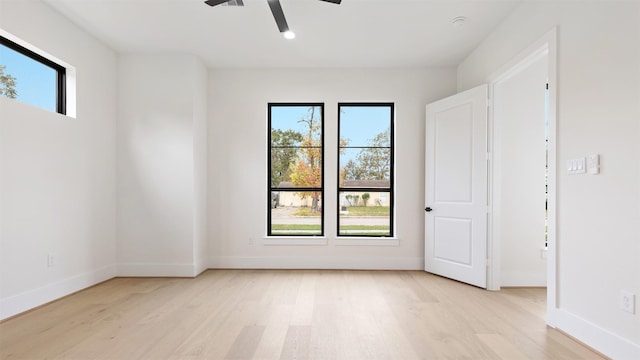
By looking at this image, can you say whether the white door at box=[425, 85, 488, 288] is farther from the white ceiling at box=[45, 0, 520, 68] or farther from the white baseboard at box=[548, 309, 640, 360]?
the white baseboard at box=[548, 309, 640, 360]

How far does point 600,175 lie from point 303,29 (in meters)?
2.86

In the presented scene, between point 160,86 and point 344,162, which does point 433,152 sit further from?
point 160,86

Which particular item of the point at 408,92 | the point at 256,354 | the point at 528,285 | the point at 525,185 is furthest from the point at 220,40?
the point at 528,285

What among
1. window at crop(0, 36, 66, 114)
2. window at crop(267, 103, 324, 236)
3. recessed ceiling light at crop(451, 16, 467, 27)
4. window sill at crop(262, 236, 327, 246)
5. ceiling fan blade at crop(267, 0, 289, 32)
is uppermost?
recessed ceiling light at crop(451, 16, 467, 27)

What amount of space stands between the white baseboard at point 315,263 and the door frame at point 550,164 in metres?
1.04

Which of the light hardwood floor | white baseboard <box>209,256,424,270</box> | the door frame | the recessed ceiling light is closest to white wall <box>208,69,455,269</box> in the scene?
white baseboard <box>209,256,424,270</box>

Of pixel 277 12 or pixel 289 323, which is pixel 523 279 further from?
pixel 277 12

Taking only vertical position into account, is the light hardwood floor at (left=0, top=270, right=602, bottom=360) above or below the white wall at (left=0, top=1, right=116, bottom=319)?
below

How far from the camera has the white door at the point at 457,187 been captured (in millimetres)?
3633

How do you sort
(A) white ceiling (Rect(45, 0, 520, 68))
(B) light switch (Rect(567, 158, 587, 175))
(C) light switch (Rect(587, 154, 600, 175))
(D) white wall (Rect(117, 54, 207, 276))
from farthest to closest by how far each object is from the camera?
(D) white wall (Rect(117, 54, 207, 276)) < (A) white ceiling (Rect(45, 0, 520, 68)) < (B) light switch (Rect(567, 158, 587, 175)) < (C) light switch (Rect(587, 154, 600, 175))

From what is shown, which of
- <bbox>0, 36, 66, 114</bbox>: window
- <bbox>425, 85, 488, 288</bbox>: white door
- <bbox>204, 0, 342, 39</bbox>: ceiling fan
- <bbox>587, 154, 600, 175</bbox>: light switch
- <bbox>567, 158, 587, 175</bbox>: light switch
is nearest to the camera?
<bbox>587, 154, 600, 175</bbox>: light switch

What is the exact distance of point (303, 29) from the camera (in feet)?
11.2

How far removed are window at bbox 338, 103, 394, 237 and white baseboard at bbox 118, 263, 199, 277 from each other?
2046 millimetres

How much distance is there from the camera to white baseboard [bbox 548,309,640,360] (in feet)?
6.36
